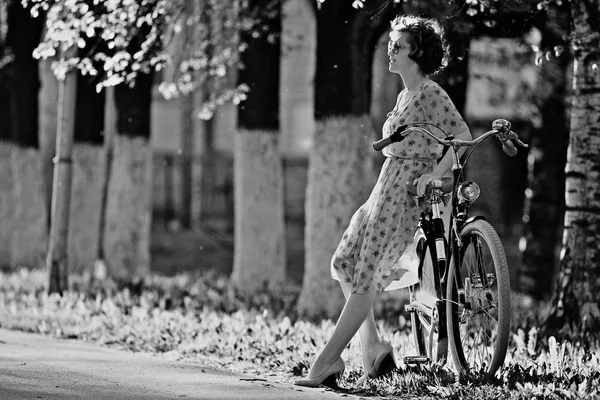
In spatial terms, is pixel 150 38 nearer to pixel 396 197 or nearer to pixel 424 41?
pixel 424 41

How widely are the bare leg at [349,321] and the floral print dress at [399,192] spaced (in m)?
0.05

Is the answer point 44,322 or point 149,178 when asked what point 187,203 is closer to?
point 149,178

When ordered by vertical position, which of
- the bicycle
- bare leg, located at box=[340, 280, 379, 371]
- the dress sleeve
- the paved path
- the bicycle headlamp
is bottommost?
the paved path

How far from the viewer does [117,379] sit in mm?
7078

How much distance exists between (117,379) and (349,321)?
4.41 ft

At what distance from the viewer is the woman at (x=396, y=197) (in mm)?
6727

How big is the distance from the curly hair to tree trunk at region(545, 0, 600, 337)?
279cm

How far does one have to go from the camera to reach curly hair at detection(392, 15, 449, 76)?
266 inches

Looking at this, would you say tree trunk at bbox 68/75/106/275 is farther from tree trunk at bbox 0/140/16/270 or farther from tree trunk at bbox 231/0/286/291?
tree trunk at bbox 231/0/286/291

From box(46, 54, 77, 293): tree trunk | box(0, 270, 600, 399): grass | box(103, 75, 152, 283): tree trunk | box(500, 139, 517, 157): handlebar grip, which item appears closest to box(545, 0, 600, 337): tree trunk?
box(0, 270, 600, 399): grass

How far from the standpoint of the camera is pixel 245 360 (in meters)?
8.28

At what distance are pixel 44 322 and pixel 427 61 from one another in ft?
15.4

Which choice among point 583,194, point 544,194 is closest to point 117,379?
point 583,194

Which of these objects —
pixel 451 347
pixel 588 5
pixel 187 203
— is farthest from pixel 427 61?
pixel 187 203
